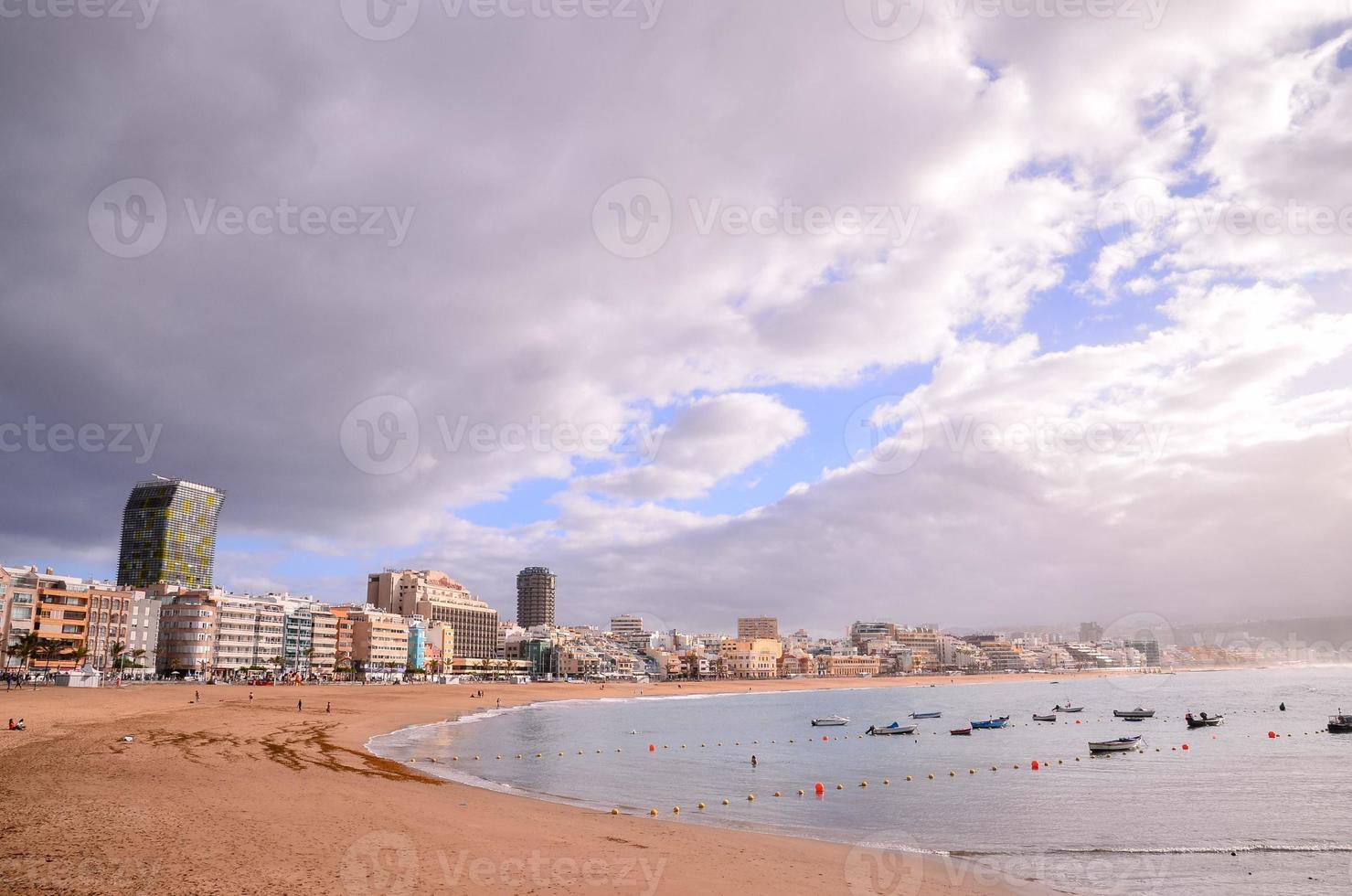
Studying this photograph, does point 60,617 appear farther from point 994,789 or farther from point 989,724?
point 994,789

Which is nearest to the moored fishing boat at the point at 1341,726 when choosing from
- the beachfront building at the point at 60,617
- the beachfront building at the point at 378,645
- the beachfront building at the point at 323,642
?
the beachfront building at the point at 60,617

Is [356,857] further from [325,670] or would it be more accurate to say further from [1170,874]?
[325,670]

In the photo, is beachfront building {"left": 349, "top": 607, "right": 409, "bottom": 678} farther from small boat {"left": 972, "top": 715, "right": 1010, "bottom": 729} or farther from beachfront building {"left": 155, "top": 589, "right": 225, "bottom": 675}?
small boat {"left": 972, "top": 715, "right": 1010, "bottom": 729}

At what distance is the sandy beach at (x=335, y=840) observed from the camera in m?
19.6

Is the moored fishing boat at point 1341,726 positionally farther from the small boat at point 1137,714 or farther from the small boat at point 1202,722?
the small boat at point 1137,714

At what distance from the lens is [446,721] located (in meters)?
88.9

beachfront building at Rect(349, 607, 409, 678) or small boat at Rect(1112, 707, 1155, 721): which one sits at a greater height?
beachfront building at Rect(349, 607, 409, 678)

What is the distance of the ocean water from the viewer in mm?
28391

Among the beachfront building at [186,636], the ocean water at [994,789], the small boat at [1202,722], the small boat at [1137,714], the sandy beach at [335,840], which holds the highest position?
the beachfront building at [186,636]

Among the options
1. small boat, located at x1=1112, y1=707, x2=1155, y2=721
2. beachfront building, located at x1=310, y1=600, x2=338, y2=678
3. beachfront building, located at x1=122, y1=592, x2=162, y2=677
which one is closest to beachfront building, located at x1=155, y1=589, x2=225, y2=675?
beachfront building, located at x1=122, y1=592, x2=162, y2=677

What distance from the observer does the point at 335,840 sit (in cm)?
2383

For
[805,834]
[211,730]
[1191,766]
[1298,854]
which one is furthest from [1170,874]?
[211,730]

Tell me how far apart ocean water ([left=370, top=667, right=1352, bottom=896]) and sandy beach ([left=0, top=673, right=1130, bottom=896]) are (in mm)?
2451

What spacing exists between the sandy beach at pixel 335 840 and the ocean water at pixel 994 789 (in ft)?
8.04
